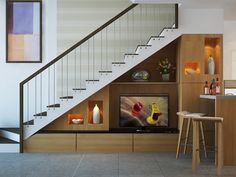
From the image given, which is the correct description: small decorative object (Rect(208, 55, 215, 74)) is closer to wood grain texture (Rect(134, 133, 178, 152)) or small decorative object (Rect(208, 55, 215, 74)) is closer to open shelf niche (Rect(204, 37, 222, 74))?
open shelf niche (Rect(204, 37, 222, 74))

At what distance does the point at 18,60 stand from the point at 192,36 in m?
4.26

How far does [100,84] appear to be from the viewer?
823cm

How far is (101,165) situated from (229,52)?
17.5 ft

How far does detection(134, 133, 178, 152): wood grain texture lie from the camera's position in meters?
8.11

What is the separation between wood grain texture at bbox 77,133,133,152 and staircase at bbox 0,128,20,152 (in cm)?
126

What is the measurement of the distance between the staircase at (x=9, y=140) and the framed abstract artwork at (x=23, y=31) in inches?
73.9

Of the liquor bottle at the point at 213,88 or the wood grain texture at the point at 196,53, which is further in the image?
the wood grain texture at the point at 196,53

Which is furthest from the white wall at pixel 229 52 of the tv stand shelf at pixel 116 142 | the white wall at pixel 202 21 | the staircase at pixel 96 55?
the tv stand shelf at pixel 116 142

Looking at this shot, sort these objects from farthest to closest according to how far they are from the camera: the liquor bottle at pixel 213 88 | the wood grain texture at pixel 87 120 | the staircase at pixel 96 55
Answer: the staircase at pixel 96 55 → the wood grain texture at pixel 87 120 → the liquor bottle at pixel 213 88

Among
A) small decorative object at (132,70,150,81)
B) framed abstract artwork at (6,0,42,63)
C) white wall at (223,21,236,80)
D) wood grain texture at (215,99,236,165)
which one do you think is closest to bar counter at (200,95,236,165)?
wood grain texture at (215,99,236,165)

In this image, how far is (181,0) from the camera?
7.48m

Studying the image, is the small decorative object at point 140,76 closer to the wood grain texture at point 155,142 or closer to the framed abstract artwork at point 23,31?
the wood grain texture at point 155,142

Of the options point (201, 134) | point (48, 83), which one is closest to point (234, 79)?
point (201, 134)

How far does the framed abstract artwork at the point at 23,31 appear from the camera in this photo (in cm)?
966
